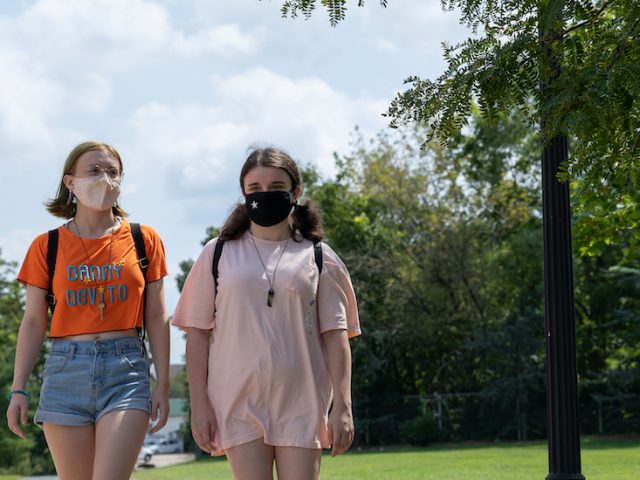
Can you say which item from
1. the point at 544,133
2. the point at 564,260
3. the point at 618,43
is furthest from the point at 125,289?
the point at 564,260

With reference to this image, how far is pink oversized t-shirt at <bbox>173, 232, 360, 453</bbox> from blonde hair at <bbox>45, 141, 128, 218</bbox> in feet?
3.04

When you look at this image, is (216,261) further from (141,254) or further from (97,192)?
(97,192)

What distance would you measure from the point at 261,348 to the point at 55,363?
1.11 metres

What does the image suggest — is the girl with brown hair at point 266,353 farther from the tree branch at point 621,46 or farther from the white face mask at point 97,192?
the tree branch at point 621,46

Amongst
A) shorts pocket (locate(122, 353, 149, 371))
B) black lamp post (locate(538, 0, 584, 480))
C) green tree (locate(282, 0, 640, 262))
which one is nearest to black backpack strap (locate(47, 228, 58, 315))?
shorts pocket (locate(122, 353, 149, 371))

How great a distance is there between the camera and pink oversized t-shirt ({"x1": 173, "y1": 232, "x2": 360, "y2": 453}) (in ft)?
15.8

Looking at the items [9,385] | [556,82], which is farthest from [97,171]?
[9,385]

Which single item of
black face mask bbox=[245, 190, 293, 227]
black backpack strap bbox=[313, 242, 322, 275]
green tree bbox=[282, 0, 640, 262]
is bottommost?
black backpack strap bbox=[313, 242, 322, 275]

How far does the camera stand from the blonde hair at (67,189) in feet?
18.1

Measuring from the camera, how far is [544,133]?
5.69m

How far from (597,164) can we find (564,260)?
1998mm

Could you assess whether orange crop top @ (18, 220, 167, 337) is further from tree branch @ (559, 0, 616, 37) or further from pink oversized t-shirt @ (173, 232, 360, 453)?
tree branch @ (559, 0, 616, 37)

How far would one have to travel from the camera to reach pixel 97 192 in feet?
17.8

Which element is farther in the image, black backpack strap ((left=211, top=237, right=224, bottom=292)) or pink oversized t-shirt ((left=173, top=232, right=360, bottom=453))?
black backpack strap ((left=211, top=237, right=224, bottom=292))
